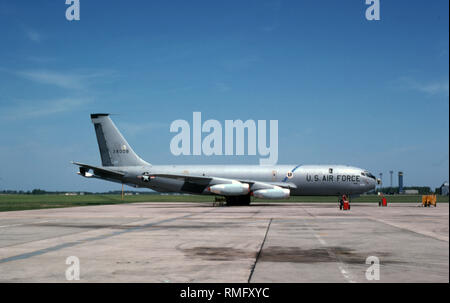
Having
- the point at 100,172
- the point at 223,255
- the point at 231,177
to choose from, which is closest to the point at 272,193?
the point at 231,177

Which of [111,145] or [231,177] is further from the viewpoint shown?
[111,145]

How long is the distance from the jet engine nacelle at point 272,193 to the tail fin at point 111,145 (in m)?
14.0

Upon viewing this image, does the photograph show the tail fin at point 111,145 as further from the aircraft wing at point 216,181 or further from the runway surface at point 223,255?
the runway surface at point 223,255

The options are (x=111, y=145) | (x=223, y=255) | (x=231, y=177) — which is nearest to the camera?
(x=223, y=255)

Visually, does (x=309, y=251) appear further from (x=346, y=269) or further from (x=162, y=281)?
(x=162, y=281)

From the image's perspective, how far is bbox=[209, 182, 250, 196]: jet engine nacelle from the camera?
42375 mm

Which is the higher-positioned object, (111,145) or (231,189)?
→ (111,145)

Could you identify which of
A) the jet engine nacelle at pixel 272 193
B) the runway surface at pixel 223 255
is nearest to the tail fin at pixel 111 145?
the jet engine nacelle at pixel 272 193

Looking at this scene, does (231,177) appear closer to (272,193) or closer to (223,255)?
(272,193)

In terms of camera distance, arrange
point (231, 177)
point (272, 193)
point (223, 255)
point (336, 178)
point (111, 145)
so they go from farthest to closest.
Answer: point (111, 145) → point (231, 177) → point (336, 178) → point (272, 193) → point (223, 255)

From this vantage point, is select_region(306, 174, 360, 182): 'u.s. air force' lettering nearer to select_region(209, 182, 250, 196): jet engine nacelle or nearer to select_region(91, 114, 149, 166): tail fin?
select_region(209, 182, 250, 196): jet engine nacelle

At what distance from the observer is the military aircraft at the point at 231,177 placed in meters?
43.2

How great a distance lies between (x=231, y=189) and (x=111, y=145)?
15.0 metres

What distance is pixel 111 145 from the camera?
4872 centimetres
